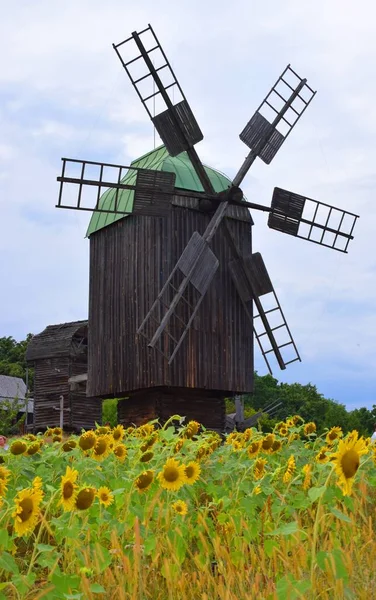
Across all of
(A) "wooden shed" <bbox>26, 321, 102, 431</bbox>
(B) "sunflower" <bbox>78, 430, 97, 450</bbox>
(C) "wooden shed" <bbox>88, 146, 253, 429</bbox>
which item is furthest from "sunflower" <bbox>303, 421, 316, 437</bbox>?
(A) "wooden shed" <bbox>26, 321, 102, 431</bbox>

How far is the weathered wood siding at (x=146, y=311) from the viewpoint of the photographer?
14.8 m

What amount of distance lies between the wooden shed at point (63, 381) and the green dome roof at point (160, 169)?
39.5 ft

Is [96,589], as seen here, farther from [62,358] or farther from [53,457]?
[62,358]

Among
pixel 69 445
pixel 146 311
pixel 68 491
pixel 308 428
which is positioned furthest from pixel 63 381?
pixel 68 491

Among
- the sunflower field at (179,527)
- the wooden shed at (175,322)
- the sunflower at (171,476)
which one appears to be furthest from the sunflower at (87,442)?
the wooden shed at (175,322)

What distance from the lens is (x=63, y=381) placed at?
2819 centimetres

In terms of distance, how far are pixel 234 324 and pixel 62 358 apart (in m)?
13.7

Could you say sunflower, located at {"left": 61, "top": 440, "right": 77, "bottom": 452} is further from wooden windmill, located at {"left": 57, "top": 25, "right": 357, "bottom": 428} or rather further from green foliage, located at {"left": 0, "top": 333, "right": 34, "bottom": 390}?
green foliage, located at {"left": 0, "top": 333, "right": 34, "bottom": 390}

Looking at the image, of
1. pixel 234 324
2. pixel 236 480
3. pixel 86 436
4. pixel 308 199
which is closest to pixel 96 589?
pixel 86 436

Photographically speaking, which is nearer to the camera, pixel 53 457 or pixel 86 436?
pixel 86 436

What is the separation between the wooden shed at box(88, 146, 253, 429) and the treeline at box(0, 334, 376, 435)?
2902cm

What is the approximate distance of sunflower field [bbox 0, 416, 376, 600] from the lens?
3211mm

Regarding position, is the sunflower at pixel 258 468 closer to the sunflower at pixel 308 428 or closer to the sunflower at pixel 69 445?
the sunflower at pixel 69 445

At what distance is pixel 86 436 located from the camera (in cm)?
496
